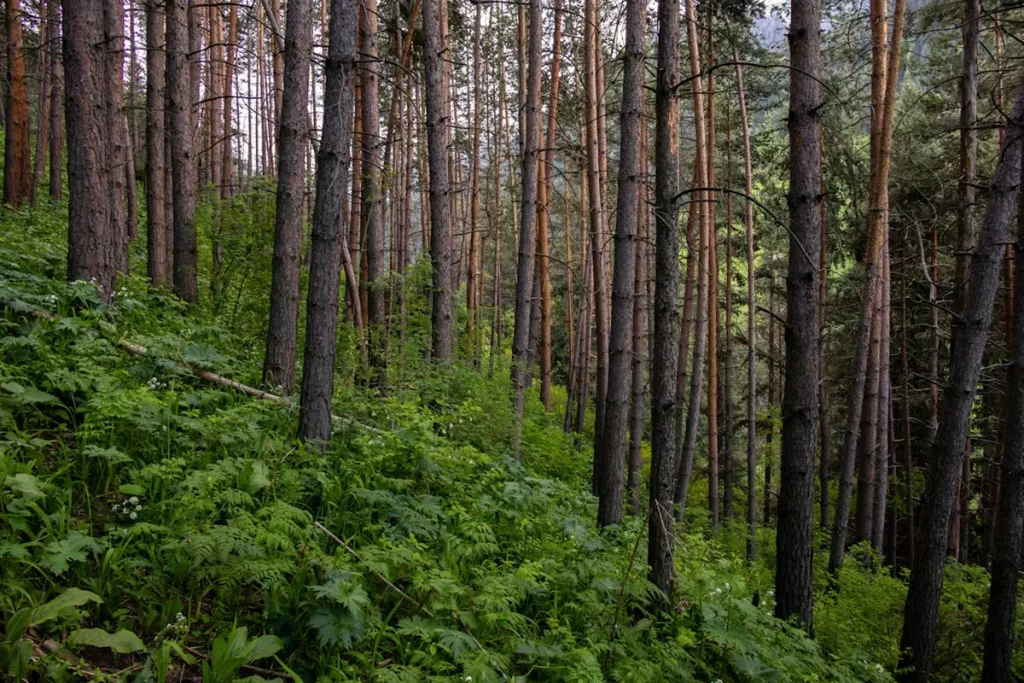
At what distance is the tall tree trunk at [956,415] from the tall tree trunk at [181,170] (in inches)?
380

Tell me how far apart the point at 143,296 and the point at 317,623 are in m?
6.14

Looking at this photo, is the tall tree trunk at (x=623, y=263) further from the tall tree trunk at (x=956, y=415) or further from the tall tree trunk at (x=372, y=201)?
the tall tree trunk at (x=372, y=201)

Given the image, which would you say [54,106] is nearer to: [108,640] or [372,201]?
[372,201]

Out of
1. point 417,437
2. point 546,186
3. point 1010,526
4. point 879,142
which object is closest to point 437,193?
point 546,186

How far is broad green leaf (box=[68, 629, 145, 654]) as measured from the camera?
2.67 m

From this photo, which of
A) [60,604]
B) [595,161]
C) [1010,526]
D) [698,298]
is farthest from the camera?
[698,298]

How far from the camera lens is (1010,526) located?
20.7 ft

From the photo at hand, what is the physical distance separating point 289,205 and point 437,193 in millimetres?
2693

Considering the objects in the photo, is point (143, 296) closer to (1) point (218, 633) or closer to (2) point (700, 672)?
(1) point (218, 633)

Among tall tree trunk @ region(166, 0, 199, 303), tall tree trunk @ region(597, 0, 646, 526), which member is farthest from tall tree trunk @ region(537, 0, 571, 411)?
tall tree trunk @ region(166, 0, 199, 303)

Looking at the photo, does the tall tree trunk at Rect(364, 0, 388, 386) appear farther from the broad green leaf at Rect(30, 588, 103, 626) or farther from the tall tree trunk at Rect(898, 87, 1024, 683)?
the tall tree trunk at Rect(898, 87, 1024, 683)

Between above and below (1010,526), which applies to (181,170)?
above

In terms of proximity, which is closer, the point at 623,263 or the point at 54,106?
the point at 623,263

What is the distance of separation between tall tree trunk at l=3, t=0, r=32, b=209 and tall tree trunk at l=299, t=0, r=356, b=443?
37.5ft
